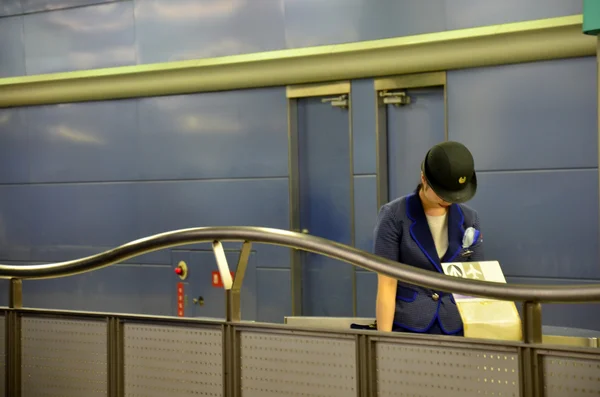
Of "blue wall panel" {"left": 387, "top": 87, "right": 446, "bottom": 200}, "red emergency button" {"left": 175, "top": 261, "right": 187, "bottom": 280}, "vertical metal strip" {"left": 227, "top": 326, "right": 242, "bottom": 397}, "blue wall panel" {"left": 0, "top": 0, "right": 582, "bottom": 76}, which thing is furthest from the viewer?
"red emergency button" {"left": 175, "top": 261, "right": 187, "bottom": 280}

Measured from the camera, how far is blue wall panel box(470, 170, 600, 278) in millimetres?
6723

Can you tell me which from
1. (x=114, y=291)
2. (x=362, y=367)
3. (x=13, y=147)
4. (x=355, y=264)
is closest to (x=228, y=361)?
(x=362, y=367)

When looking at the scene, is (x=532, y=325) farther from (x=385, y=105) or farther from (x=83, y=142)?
(x=83, y=142)

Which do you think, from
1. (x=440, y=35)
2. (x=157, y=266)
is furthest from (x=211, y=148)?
(x=440, y=35)

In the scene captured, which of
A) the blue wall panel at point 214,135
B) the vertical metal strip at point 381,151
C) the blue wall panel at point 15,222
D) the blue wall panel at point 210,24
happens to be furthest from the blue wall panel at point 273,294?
the blue wall panel at point 15,222

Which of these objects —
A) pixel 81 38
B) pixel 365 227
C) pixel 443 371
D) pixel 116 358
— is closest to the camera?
pixel 443 371

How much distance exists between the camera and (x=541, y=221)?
6.93 metres

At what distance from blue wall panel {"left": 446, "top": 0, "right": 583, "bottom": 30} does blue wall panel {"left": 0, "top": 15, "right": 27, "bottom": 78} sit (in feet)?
16.4

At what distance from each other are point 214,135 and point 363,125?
1.64 metres

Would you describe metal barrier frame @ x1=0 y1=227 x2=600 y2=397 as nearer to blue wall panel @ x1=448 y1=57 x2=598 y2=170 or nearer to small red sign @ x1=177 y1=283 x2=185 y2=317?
blue wall panel @ x1=448 y1=57 x2=598 y2=170

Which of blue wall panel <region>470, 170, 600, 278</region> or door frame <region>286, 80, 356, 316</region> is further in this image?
door frame <region>286, 80, 356, 316</region>

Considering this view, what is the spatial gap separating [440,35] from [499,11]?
51 centimetres

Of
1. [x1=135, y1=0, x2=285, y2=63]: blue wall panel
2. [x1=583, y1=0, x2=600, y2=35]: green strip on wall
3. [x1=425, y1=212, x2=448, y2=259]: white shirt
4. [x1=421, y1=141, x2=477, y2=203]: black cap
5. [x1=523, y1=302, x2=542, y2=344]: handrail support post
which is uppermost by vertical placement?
[x1=135, y1=0, x2=285, y2=63]: blue wall panel

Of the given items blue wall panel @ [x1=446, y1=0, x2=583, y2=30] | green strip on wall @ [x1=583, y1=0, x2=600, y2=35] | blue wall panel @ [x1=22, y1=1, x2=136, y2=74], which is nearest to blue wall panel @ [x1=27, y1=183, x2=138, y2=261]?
blue wall panel @ [x1=22, y1=1, x2=136, y2=74]
